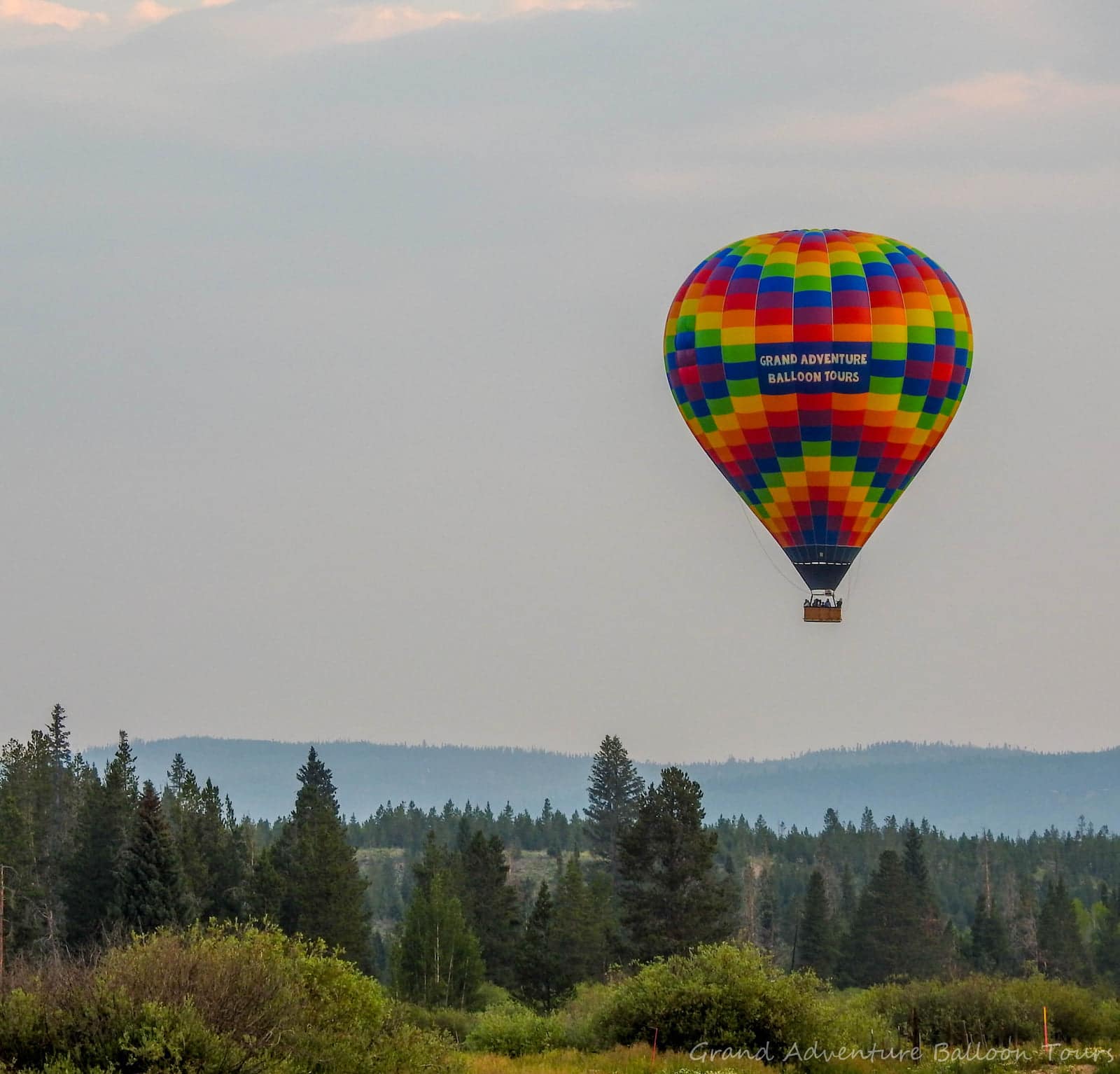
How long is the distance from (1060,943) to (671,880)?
51.0 metres

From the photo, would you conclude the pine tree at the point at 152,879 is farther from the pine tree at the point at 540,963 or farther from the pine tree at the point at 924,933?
the pine tree at the point at 924,933

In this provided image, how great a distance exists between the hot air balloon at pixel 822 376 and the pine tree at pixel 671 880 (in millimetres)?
27127

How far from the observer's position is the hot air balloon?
208ft

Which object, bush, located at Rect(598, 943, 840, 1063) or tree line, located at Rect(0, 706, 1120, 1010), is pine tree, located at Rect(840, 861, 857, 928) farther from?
bush, located at Rect(598, 943, 840, 1063)

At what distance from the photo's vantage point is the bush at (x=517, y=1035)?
58312 mm

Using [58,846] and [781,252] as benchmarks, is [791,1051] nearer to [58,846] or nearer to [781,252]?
[781,252]

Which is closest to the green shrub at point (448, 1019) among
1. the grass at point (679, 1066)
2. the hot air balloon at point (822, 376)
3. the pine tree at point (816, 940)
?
the grass at point (679, 1066)

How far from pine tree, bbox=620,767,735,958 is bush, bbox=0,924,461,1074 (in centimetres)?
4315

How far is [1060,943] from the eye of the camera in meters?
130

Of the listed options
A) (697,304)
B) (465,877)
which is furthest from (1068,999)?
(465,877)

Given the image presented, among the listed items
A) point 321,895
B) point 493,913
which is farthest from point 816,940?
point 321,895

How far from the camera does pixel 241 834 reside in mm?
120812

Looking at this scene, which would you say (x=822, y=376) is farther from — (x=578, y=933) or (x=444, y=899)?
(x=444, y=899)

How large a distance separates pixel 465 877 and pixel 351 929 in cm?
1724
